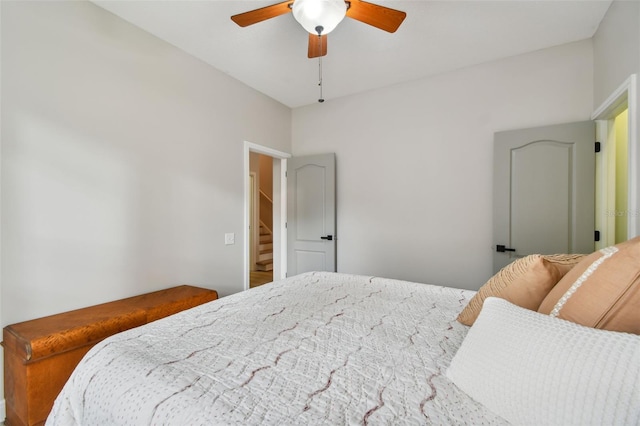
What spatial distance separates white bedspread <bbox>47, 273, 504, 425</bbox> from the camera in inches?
28.2

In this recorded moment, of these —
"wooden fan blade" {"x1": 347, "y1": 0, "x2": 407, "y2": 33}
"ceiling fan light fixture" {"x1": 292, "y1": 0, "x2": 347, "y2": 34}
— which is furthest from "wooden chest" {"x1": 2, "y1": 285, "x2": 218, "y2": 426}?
"wooden fan blade" {"x1": 347, "y1": 0, "x2": 407, "y2": 33}

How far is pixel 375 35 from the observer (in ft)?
7.59

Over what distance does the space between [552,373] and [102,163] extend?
8.51ft

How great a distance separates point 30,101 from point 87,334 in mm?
1436

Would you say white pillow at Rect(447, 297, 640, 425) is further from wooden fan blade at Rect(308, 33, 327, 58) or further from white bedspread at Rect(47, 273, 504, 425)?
wooden fan blade at Rect(308, 33, 327, 58)

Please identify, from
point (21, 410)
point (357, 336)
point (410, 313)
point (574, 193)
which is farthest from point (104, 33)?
point (574, 193)

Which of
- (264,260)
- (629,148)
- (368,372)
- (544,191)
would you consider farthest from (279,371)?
(264,260)

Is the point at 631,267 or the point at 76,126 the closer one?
the point at 631,267

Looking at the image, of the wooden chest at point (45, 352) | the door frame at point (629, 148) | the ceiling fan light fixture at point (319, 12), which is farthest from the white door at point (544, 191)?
the wooden chest at point (45, 352)

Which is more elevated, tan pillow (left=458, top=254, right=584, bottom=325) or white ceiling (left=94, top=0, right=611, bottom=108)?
white ceiling (left=94, top=0, right=611, bottom=108)

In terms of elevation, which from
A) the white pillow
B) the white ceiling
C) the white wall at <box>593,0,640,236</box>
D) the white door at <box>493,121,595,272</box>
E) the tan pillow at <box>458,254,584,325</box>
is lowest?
the white pillow

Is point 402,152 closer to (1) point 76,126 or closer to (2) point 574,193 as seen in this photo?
(2) point 574,193

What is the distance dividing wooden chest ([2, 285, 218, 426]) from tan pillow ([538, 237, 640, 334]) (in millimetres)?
2206

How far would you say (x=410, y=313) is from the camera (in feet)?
4.53
